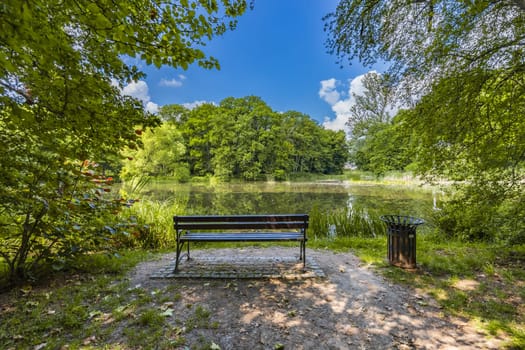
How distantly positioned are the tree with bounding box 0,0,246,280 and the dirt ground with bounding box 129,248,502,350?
3.93 ft

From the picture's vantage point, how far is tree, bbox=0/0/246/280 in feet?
5.66

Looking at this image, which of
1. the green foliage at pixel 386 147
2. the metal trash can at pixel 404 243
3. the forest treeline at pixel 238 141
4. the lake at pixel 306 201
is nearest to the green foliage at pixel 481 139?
the green foliage at pixel 386 147

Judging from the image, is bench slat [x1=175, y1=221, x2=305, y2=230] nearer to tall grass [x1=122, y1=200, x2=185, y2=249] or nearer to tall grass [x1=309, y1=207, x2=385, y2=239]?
tall grass [x1=122, y1=200, x2=185, y2=249]

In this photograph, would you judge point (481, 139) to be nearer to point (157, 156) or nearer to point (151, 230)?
point (151, 230)

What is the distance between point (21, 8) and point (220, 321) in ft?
7.92

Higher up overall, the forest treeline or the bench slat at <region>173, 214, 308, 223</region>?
the forest treeline

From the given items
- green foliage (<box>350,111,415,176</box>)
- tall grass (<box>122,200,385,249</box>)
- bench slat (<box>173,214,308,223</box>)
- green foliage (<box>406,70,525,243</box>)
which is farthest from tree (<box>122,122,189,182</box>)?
green foliage (<box>406,70,525,243</box>)

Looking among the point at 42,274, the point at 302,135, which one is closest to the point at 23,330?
the point at 42,274

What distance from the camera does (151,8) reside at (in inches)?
93.7

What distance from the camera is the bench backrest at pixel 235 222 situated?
330 cm

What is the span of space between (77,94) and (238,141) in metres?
29.8

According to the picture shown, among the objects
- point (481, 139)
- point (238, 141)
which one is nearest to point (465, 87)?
point (481, 139)

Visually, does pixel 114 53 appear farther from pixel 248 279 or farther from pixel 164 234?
pixel 164 234

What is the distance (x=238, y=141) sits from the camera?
31.3 metres
